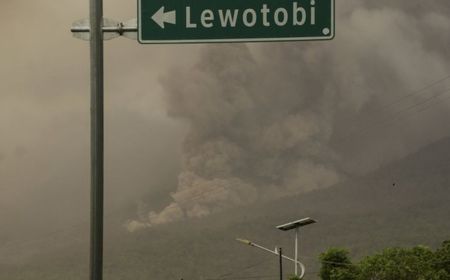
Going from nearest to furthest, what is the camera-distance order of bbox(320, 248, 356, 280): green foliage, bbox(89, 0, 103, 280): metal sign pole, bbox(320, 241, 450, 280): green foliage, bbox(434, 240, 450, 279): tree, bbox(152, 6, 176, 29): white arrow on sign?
bbox(89, 0, 103, 280): metal sign pole < bbox(152, 6, 176, 29): white arrow on sign < bbox(320, 241, 450, 280): green foliage < bbox(434, 240, 450, 279): tree < bbox(320, 248, 356, 280): green foliage

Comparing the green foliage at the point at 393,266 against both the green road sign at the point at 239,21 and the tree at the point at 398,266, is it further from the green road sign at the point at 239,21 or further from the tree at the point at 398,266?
the green road sign at the point at 239,21

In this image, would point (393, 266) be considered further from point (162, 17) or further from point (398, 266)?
point (162, 17)

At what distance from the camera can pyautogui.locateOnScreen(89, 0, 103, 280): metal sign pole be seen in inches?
485

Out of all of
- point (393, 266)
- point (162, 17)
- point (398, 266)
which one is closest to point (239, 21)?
point (162, 17)

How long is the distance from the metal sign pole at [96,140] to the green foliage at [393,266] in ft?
217

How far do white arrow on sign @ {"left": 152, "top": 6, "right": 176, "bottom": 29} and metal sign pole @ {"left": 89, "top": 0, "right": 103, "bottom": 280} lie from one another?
2.22ft

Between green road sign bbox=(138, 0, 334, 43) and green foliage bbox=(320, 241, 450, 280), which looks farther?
green foliage bbox=(320, 241, 450, 280)

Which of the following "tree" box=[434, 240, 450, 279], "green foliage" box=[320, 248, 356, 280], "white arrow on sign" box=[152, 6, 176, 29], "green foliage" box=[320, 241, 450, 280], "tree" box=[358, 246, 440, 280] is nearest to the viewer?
"white arrow on sign" box=[152, 6, 176, 29]

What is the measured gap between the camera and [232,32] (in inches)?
489

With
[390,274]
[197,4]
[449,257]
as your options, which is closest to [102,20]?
[197,4]

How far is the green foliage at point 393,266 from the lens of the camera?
78250 millimetres

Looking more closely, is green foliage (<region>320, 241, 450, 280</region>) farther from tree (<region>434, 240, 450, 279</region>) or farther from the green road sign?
the green road sign

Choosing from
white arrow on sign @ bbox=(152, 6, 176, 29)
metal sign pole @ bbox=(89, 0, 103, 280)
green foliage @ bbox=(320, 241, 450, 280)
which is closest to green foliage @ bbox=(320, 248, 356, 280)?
green foliage @ bbox=(320, 241, 450, 280)

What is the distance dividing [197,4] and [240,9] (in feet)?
1.76
